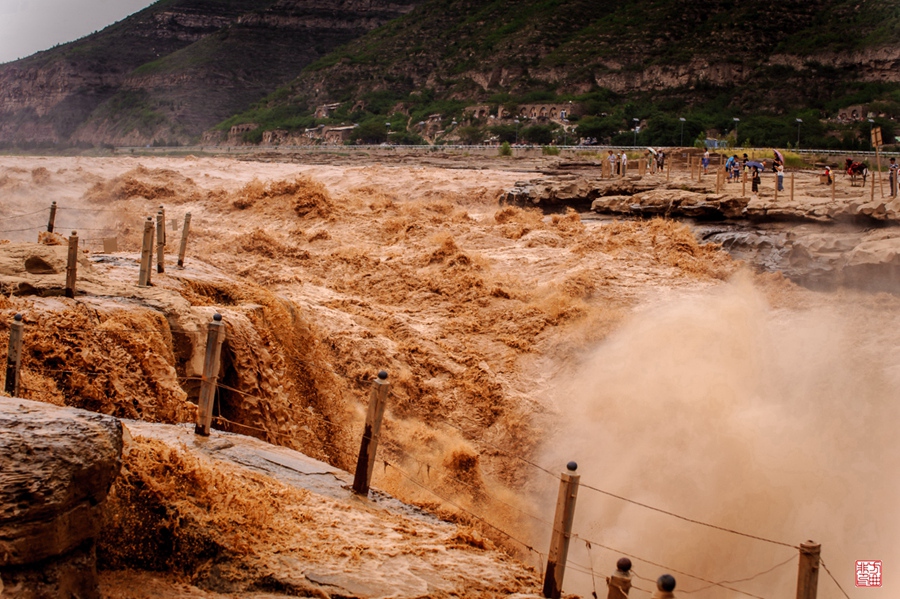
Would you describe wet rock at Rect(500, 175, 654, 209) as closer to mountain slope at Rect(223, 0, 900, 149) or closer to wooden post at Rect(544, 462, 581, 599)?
wooden post at Rect(544, 462, 581, 599)

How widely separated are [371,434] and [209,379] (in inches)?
51.7

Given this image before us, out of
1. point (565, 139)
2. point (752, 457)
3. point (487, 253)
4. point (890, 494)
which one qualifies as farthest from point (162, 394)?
point (565, 139)

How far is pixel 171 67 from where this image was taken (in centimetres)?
10925

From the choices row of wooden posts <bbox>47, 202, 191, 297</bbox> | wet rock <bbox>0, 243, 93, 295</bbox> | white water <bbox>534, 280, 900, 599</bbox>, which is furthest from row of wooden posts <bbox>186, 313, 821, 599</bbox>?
white water <bbox>534, 280, 900, 599</bbox>

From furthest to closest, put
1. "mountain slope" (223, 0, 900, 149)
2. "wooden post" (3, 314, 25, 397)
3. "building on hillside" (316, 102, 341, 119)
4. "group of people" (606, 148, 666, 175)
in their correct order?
1. "building on hillside" (316, 102, 341, 119)
2. "mountain slope" (223, 0, 900, 149)
3. "group of people" (606, 148, 666, 175)
4. "wooden post" (3, 314, 25, 397)

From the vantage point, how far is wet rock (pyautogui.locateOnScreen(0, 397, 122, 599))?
414 centimetres

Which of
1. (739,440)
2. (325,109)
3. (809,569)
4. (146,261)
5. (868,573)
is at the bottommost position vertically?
(868,573)

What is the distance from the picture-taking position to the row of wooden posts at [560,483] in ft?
17.1

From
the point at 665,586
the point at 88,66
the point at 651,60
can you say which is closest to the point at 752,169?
the point at 665,586

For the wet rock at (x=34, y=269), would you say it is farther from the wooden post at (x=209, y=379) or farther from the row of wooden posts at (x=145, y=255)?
the wooden post at (x=209, y=379)

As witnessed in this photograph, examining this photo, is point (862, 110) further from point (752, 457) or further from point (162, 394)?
point (162, 394)

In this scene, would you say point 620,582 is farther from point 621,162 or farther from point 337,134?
point 337,134

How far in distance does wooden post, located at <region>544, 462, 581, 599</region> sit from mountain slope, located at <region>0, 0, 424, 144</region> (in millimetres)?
90333

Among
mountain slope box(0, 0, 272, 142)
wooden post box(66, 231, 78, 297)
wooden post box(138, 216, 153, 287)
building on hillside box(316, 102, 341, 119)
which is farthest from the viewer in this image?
mountain slope box(0, 0, 272, 142)
